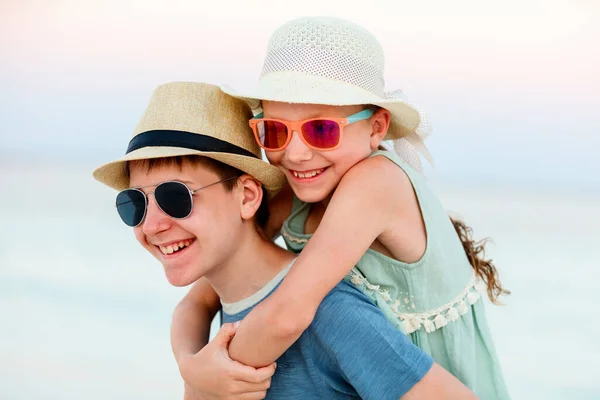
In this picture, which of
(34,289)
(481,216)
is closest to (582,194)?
(481,216)

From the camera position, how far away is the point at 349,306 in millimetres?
2201

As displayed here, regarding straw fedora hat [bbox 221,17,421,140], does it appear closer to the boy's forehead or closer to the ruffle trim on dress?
the boy's forehead

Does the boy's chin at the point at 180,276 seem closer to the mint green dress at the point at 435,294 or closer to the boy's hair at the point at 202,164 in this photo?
the boy's hair at the point at 202,164

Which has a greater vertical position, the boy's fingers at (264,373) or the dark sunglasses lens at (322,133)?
the dark sunglasses lens at (322,133)

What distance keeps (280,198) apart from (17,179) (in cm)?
1449

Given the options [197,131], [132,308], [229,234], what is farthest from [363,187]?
[132,308]

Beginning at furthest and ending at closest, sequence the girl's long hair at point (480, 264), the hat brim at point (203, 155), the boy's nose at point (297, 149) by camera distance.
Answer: the girl's long hair at point (480, 264), the boy's nose at point (297, 149), the hat brim at point (203, 155)

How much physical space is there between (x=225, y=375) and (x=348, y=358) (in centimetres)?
39

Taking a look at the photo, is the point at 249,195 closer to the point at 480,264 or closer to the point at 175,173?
the point at 175,173

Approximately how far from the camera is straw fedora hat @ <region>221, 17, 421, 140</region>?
2.44 meters

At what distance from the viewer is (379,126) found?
2680 millimetres

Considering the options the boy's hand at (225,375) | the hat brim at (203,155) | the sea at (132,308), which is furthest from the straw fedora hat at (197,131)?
the sea at (132,308)

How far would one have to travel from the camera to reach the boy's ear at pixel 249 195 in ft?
8.26

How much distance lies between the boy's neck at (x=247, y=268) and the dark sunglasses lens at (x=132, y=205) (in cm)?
31
